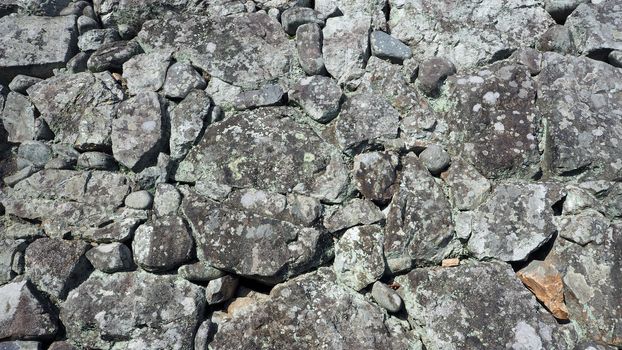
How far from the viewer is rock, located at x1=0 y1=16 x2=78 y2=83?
392 centimetres

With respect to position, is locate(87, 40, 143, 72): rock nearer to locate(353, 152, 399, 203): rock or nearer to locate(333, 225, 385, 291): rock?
locate(353, 152, 399, 203): rock

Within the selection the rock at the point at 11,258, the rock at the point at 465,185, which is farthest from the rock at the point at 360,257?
the rock at the point at 11,258

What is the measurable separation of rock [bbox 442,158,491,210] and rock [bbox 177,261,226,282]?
155 cm

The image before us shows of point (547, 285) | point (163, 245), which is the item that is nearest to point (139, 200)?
point (163, 245)

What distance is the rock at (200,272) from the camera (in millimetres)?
3205

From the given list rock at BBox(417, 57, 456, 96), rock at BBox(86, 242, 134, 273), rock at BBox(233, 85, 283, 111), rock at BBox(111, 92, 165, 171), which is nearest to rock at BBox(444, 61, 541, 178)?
rock at BBox(417, 57, 456, 96)

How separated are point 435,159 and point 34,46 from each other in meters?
3.06

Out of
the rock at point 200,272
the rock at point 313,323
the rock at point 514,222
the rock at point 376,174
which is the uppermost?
the rock at point 376,174

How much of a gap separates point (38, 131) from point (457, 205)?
9.62 feet

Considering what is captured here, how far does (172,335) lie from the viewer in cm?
307

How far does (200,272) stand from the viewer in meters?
3.21

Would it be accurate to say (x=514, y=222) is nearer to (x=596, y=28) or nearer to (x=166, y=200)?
(x=596, y=28)

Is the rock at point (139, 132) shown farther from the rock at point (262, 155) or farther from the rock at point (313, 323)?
the rock at point (313, 323)

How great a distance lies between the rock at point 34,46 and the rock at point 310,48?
1.75m
